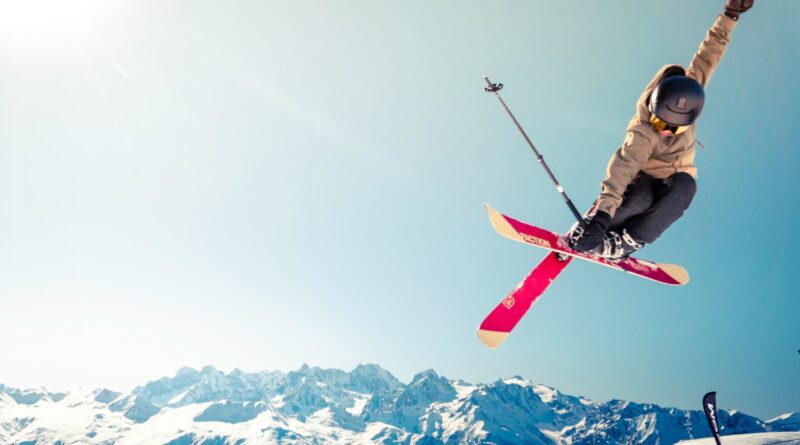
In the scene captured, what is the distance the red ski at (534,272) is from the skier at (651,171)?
4.43 ft

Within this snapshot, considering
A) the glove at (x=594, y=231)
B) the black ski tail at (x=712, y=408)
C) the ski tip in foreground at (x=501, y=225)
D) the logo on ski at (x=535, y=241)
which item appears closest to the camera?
the glove at (x=594, y=231)

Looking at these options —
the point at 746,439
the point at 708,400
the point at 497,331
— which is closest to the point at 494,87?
the point at 497,331

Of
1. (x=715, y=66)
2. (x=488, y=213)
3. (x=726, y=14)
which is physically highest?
(x=726, y=14)

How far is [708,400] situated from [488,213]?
43.9 ft

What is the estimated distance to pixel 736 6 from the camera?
217 inches

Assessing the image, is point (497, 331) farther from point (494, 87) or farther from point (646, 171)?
point (494, 87)

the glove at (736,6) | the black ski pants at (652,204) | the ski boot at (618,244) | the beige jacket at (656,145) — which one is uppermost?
the glove at (736,6)

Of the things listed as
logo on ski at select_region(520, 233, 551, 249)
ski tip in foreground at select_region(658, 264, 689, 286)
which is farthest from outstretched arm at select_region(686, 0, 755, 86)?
ski tip in foreground at select_region(658, 264, 689, 286)

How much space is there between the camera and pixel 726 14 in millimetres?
5633

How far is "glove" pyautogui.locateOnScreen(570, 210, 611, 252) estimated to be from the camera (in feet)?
16.7

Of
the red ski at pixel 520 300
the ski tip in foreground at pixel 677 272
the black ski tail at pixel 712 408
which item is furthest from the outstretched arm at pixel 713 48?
the black ski tail at pixel 712 408

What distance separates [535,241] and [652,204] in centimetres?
190

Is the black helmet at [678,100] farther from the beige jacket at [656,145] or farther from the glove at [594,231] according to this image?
the glove at [594,231]

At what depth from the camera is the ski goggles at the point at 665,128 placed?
520 cm
